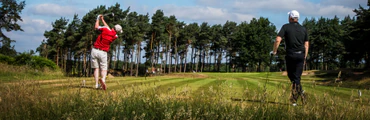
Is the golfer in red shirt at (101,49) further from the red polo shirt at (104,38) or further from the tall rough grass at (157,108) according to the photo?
the tall rough grass at (157,108)

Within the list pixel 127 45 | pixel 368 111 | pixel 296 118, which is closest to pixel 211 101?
pixel 296 118

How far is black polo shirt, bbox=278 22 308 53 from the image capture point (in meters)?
6.88

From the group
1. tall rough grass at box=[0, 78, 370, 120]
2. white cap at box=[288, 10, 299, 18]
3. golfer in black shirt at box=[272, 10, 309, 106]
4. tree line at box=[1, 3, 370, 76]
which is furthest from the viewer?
tree line at box=[1, 3, 370, 76]

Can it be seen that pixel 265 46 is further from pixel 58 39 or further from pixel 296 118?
pixel 296 118

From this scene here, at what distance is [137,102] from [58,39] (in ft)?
238

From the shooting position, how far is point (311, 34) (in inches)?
3386

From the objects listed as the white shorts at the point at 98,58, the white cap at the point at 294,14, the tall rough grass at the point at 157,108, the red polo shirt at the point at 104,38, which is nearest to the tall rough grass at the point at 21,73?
the white shorts at the point at 98,58

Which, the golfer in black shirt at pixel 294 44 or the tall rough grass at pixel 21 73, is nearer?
the golfer in black shirt at pixel 294 44

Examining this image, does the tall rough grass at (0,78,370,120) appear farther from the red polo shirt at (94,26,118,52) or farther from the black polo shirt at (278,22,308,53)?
the red polo shirt at (94,26,118,52)

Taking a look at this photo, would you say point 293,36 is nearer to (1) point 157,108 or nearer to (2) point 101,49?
(1) point 157,108

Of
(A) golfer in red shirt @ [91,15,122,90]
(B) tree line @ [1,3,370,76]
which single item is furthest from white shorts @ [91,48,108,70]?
(B) tree line @ [1,3,370,76]

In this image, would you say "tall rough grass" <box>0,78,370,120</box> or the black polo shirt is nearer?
"tall rough grass" <box>0,78,370,120</box>

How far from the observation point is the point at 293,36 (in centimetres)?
690

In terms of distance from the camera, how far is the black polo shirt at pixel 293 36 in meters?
6.88
